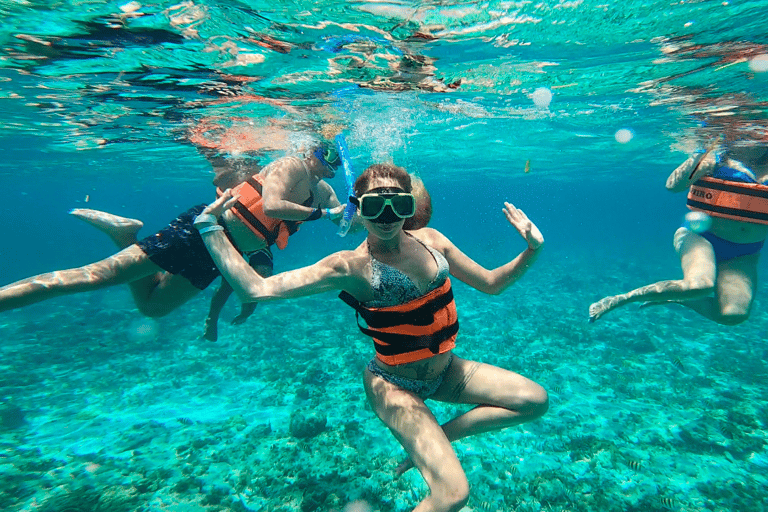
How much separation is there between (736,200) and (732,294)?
1.55 meters

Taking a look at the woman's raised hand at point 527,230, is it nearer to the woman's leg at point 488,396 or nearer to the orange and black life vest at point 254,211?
the woman's leg at point 488,396

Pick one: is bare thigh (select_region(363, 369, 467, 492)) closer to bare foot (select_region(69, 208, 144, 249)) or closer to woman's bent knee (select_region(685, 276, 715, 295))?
bare foot (select_region(69, 208, 144, 249))

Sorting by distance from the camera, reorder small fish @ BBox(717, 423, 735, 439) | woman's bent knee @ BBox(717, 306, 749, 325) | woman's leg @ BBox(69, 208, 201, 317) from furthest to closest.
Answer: small fish @ BBox(717, 423, 735, 439)
woman's bent knee @ BBox(717, 306, 749, 325)
woman's leg @ BBox(69, 208, 201, 317)

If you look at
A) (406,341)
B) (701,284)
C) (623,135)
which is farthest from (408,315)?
(623,135)

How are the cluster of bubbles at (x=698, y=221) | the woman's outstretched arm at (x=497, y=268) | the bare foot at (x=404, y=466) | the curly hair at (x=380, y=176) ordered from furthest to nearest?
the cluster of bubbles at (x=698, y=221)
the bare foot at (x=404, y=466)
the woman's outstretched arm at (x=497, y=268)
the curly hair at (x=380, y=176)

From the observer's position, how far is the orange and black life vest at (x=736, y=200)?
5824 mm

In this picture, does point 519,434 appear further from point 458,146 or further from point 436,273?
point 458,146

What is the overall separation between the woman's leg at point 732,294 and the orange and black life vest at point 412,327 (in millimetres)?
5185

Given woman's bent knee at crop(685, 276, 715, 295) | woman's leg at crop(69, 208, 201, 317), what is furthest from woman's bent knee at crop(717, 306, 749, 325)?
woman's leg at crop(69, 208, 201, 317)

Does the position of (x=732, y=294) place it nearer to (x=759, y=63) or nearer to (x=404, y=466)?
(x=759, y=63)

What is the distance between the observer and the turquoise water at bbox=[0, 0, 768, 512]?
6.05 meters

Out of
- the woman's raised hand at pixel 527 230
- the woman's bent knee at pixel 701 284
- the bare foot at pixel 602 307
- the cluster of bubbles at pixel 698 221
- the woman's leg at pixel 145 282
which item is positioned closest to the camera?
the woman's raised hand at pixel 527 230

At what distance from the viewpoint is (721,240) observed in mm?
6242

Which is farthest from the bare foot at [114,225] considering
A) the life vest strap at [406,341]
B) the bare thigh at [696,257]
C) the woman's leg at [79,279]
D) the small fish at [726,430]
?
the small fish at [726,430]
